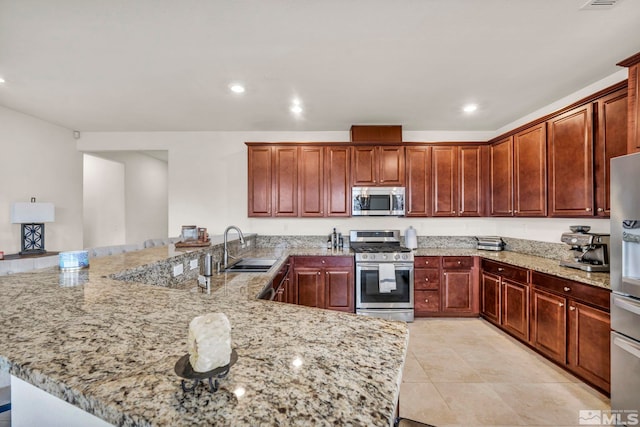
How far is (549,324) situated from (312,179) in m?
3.01

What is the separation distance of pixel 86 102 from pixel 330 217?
3.24 metres

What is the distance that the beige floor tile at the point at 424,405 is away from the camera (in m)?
1.85

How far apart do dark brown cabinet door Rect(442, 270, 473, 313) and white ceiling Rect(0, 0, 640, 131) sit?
6.88 feet

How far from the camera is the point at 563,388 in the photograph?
2.14 meters

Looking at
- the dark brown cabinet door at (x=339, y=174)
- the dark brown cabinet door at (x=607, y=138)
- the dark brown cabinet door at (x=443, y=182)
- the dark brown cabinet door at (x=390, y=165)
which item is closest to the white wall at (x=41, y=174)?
the dark brown cabinet door at (x=339, y=174)

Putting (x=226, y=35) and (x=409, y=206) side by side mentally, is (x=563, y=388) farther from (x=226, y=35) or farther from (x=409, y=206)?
(x=226, y=35)

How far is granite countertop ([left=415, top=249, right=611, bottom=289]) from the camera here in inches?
82.5

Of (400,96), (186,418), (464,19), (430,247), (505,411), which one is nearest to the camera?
(186,418)

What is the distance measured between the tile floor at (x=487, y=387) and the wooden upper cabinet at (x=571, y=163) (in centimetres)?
147

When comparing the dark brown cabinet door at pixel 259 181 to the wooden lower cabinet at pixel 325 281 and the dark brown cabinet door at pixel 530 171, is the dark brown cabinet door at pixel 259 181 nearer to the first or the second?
the wooden lower cabinet at pixel 325 281

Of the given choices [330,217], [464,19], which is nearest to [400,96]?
[464,19]

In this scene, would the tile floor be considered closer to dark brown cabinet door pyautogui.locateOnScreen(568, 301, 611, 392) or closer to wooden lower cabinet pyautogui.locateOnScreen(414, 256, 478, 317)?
dark brown cabinet door pyautogui.locateOnScreen(568, 301, 611, 392)

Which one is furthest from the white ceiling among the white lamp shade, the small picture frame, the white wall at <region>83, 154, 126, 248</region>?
the white wall at <region>83, 154, 126, 248</region>

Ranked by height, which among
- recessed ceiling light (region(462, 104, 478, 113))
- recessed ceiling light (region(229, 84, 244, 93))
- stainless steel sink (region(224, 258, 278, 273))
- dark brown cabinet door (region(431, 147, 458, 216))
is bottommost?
stainless steel sink (region(224, 258, 278, 273))
